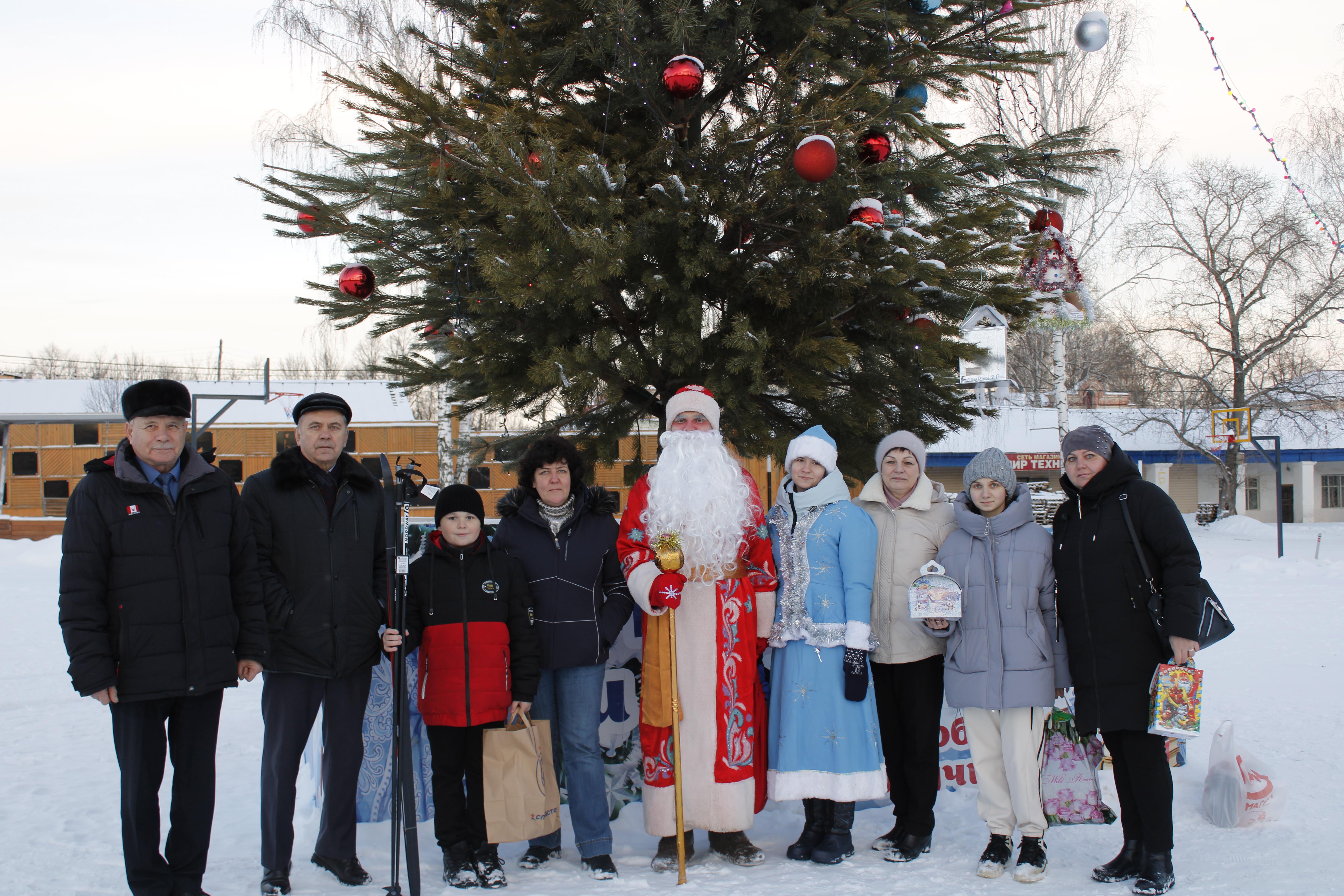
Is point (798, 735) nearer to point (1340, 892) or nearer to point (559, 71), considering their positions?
point (1340, 892)

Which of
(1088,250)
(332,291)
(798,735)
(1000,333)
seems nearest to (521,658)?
(798,735)

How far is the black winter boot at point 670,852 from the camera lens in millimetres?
3742

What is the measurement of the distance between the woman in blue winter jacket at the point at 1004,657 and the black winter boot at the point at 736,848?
0.94 metres

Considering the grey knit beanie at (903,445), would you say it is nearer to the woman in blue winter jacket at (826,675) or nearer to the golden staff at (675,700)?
the woman in blue winter jacket at (826,675)

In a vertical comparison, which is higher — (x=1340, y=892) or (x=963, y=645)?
(x=963, y=645)

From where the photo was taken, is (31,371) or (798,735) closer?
(798,735)

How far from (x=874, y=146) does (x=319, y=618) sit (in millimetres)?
3567

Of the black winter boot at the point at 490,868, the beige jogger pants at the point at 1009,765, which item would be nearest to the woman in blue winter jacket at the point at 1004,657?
the beige jogger pants at the point at 1009,765

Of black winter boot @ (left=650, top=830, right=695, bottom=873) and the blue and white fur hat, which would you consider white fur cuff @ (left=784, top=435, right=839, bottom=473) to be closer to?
the blue and white fur hat

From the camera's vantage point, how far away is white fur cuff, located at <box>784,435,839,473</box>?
13.2ft

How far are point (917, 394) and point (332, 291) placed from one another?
3.49 meters

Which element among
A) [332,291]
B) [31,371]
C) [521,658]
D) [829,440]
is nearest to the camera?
[521,658]

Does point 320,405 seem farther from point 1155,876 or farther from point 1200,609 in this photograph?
point 1155,876

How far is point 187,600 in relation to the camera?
316 cm
